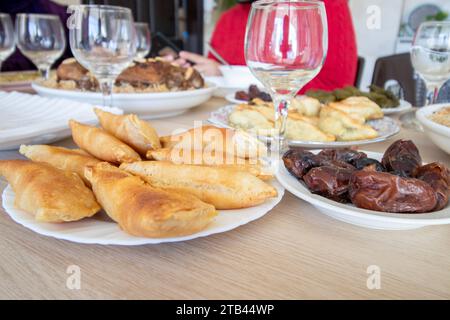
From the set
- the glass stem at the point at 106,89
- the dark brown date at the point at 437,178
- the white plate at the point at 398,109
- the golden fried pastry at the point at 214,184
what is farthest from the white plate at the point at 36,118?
the white plate at the point at 398,109

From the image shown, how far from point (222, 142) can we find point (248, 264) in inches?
6.8

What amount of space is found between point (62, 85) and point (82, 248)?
0.72 m

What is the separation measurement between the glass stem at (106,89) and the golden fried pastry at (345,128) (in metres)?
0.42

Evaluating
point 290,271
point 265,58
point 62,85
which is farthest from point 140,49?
→ point 290,271

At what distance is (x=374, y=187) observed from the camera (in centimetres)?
35

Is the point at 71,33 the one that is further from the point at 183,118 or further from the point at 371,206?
the point at 371,206

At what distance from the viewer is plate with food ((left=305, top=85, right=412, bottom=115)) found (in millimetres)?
952

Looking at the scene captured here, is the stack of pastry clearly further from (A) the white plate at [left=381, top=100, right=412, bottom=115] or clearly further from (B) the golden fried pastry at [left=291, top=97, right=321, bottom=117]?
(A) the white plate at [left=381, top=100, right=412, bottom=115]

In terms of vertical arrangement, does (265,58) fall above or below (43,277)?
above

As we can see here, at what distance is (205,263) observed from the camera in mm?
325

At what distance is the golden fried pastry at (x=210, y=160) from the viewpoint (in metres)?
0.41

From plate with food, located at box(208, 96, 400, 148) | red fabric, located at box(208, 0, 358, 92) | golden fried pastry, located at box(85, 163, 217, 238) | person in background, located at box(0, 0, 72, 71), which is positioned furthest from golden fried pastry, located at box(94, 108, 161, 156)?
person in background, located at box(0, 0, 72, 71)
